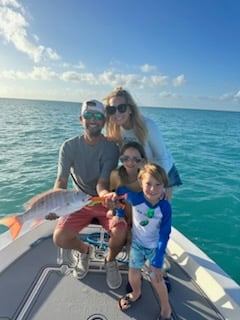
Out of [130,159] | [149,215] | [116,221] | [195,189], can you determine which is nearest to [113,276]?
[116,221]

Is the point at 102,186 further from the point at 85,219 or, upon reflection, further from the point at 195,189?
the point at 195,189

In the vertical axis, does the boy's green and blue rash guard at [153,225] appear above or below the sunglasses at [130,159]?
below

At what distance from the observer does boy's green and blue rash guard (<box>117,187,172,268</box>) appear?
2650mm

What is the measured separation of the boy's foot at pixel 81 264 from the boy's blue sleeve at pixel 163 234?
1.00 metres

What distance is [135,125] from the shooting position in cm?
348

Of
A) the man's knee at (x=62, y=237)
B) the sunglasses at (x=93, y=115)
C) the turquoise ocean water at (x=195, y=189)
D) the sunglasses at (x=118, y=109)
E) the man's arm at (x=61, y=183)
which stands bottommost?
the turquoise ocean water at (x=195, y=189)

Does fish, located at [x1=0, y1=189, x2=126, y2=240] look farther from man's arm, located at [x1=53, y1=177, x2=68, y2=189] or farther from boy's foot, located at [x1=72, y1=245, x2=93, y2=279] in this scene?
boy's foot, located at [x1=72, y1=245, x2=93, y2=279]

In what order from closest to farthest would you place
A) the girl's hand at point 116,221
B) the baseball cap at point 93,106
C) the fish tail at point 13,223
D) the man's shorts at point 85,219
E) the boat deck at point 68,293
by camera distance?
the fish tail at point 13,223
the boat deck at point 68,293
the girl's hand at point 116,221
the man's shorts at point 85,219
the baseball cap at point 93,106

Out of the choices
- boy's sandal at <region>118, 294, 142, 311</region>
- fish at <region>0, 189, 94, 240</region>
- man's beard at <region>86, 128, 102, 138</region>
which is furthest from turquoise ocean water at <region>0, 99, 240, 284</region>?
fish at <region>0, 189, 94, 240</region>

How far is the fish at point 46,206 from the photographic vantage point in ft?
8.54

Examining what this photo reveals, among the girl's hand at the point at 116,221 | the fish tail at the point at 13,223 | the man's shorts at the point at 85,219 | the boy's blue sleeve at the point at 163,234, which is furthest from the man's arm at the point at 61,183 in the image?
the boy's blue sleeve at the point at 163,234

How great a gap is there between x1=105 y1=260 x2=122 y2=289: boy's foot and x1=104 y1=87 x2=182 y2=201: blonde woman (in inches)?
40.3

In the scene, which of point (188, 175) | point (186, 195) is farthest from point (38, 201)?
point (188, 175)

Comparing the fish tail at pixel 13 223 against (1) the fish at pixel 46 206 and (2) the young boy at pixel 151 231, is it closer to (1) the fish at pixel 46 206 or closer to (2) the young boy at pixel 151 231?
(1) the fish at pixel 46 206
